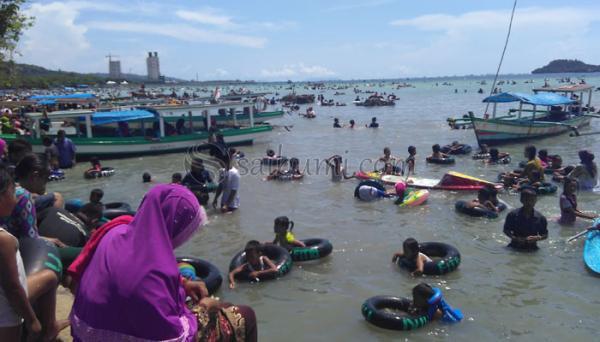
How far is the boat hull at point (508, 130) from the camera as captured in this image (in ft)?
85.8

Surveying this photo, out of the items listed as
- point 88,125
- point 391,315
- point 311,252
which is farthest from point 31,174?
point 88,125

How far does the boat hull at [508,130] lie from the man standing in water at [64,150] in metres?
18.3

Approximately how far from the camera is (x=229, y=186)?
13.2 metres

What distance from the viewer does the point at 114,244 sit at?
3.05 meters

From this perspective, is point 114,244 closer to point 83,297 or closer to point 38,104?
point 83,297

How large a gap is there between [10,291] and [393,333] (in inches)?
182

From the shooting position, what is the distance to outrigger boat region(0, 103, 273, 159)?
2325cm

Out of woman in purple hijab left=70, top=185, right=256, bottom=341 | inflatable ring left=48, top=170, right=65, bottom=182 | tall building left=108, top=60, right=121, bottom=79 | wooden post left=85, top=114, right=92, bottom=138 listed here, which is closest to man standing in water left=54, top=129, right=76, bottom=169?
inflatable ring left=48, top=170, right=65, bottom=182

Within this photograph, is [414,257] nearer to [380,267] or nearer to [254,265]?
[380,267]

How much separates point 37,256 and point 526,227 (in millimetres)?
8369

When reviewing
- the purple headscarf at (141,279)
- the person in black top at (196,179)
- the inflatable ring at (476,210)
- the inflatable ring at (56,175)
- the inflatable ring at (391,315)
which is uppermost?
the purple headscarf at (141,279)

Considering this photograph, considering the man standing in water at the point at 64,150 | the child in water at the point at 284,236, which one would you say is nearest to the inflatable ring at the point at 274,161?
the man standing in water at the point at 64,150

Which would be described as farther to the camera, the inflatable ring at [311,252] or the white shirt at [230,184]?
the white shirt at [230,184]

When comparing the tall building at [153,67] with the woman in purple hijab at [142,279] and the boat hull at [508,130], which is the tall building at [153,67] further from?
the woman in purple hijab at [142,279]
